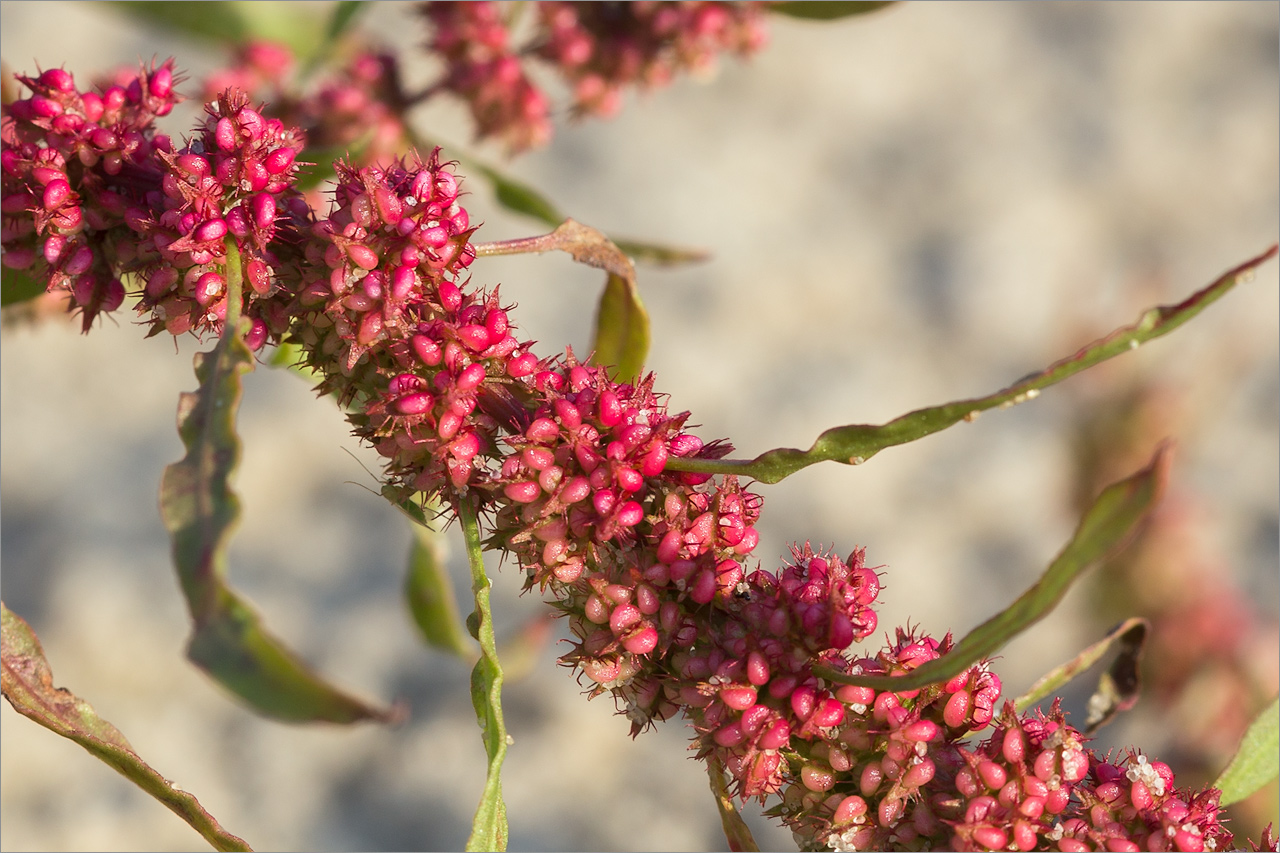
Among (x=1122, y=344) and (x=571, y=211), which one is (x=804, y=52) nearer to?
(x=571, y=211)

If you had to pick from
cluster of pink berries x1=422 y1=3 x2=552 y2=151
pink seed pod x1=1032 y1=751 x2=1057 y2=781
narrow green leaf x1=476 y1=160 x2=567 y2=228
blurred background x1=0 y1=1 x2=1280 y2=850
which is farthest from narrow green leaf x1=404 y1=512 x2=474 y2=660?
blurred background x1=0 y1=1 x2=1280 y2=850

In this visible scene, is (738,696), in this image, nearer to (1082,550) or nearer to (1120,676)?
(1082,550)

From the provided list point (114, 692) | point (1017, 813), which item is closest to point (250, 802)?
point (114, 692)

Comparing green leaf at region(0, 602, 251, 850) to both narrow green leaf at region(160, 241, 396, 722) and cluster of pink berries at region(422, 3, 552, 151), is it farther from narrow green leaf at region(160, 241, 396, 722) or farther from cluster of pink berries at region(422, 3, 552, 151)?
cluster of pink berries at region(422, 3, 552, 151)

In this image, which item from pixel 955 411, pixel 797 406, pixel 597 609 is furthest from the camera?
pixel 797 406

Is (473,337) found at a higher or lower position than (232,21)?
lower

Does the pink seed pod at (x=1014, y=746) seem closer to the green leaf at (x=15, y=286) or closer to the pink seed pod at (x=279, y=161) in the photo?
the pink seed pod at (x=279, y=161)

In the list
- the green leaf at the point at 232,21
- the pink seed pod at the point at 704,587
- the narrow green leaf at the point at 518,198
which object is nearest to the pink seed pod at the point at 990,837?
the pink seed pod at the point at 704,587

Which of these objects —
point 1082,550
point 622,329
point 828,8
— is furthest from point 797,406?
point 1082,550
